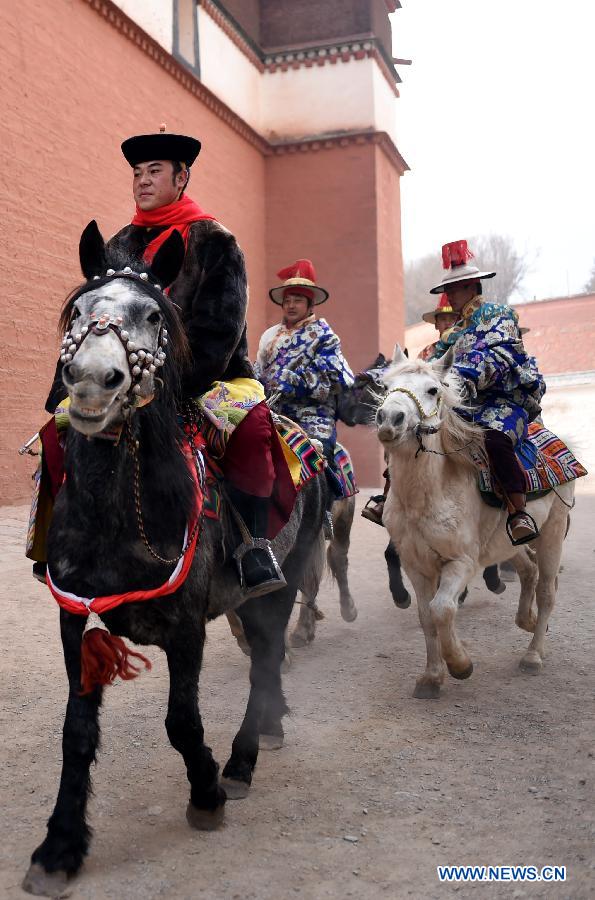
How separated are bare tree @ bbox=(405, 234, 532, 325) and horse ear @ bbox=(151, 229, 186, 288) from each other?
5370 centimetres

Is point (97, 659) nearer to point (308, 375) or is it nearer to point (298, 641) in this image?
point (298, 641)

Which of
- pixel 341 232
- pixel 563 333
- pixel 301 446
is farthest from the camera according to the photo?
pixel 563 333

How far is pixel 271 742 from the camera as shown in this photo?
3.95m

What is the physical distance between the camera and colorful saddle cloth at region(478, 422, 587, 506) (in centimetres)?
507

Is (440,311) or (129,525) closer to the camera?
(129,525)

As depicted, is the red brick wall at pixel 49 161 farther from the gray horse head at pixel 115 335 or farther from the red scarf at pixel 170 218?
the gray horse head at pixel 115 335

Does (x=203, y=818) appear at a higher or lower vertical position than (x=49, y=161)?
lower

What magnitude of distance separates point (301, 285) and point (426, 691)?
3.33 metres

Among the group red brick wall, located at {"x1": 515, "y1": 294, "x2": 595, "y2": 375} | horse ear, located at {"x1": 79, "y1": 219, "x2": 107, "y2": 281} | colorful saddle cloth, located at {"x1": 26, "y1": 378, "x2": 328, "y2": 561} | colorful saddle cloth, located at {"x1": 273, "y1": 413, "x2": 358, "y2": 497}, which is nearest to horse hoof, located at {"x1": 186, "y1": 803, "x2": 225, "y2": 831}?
colorful saddle cloth, located at {"x1": 26, "y1": 378, "x2": 328, "y2": 561}

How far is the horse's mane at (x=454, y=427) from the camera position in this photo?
15.7 feet

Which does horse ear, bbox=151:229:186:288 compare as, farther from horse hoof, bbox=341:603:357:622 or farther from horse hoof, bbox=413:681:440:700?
horse hoof, bbox=341:603:357:622

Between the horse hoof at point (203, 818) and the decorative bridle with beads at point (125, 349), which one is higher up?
the decorative bridle with beads at point (125, 349)

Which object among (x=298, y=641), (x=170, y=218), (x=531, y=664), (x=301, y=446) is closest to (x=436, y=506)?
(x=301, y=446)

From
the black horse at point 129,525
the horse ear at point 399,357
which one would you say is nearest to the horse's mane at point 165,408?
the black horse at point 129,525
